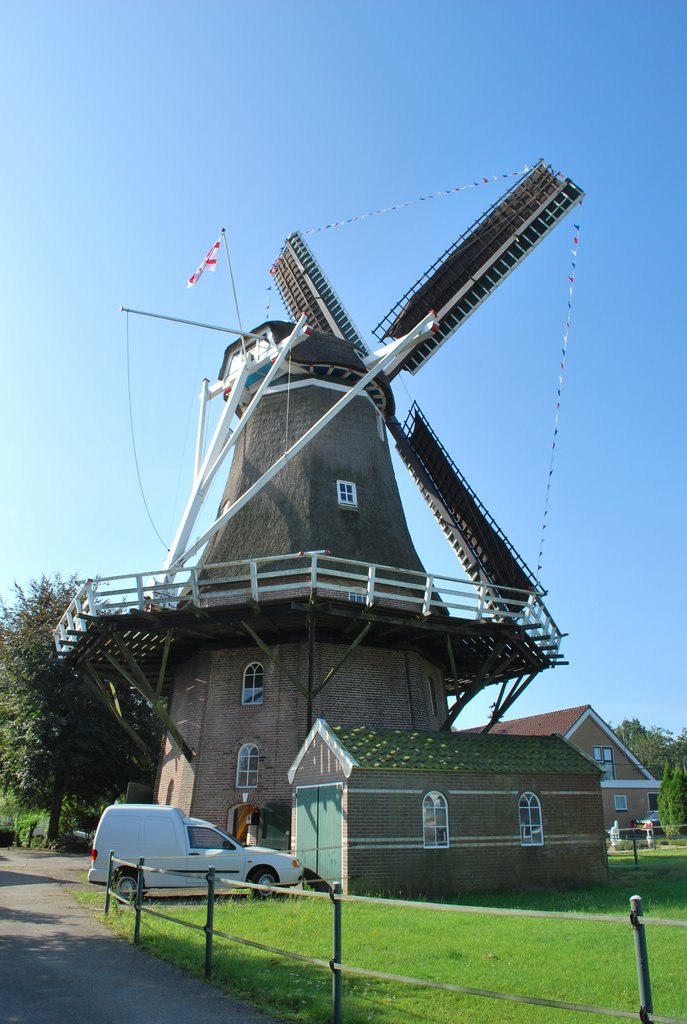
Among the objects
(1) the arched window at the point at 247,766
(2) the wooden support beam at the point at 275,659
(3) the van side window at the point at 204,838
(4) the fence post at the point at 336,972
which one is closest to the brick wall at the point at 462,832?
(2) the wooden support beam at the point at 275,659

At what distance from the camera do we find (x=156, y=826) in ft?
42.3

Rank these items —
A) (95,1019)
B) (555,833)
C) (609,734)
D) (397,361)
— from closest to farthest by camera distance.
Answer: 1. (95,1019)
2. (555,833)
3. (397,361)
4. (609,734)

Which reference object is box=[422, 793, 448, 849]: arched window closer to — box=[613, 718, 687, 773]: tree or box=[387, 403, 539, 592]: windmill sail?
box=[387, 403, 539, 592]: windmill sail

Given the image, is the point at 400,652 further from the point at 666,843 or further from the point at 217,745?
the point at 666,843

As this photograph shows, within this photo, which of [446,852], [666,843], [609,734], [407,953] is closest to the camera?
[407,953]

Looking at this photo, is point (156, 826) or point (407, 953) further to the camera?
point (156, 826)

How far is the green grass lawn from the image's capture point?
20.3 ft

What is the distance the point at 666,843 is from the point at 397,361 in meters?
22.0

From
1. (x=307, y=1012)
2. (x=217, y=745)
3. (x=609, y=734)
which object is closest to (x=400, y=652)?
(x=217, y=745)

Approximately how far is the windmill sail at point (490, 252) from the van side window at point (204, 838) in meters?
16.3

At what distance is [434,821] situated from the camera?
1416 cm

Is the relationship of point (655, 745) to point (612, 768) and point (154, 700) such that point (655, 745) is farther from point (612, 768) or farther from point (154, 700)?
point (154, 700)

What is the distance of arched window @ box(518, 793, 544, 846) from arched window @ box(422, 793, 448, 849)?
6.36ft

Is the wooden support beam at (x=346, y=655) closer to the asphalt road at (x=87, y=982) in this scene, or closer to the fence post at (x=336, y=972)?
the asphalt road at (x=87, y=982)
